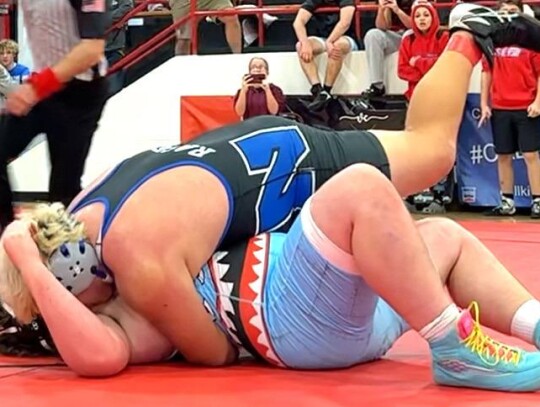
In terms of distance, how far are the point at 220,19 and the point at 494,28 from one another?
5.19m

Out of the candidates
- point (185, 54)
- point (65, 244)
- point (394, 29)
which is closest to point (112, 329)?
point (65, 244)

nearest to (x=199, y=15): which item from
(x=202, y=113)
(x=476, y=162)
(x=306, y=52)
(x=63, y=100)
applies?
(x=202, y=113)

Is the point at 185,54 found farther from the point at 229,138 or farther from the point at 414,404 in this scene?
the point at 414,404

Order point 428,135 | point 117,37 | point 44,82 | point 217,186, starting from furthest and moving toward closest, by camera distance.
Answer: point 117,37
point 44,82
point 428,135
point 217,186

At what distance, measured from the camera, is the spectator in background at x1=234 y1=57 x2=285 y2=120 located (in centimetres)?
651

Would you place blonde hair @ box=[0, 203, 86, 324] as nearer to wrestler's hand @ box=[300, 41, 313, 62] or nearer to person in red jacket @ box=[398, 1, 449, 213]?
person in red jacket @ box=[398, 1, 449, 213]

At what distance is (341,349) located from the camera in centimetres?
194

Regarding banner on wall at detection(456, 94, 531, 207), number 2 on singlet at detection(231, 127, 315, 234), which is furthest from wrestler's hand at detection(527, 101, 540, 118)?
number 2 on singlet at detection(231, 127, 315, 234)

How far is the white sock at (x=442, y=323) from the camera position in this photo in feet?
5.68

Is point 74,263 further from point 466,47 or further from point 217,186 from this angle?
point 466,47

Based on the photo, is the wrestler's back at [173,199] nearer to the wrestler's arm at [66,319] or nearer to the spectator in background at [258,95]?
the wrestler's arm at [66,319]

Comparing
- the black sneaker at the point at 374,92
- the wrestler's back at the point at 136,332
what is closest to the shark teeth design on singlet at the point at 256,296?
the wrestler's back at the point at 136,332

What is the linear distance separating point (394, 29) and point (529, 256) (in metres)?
3.19

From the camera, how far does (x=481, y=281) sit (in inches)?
76.4
